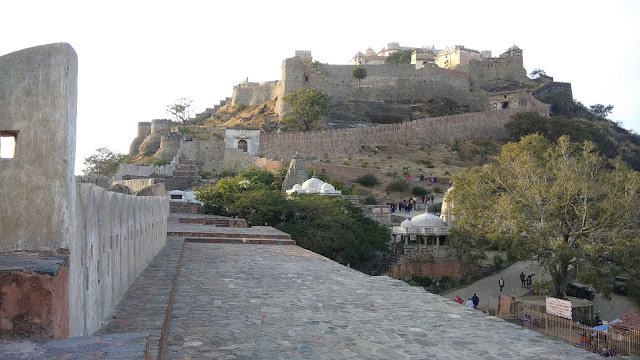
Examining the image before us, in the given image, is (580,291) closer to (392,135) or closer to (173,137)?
(392,135)

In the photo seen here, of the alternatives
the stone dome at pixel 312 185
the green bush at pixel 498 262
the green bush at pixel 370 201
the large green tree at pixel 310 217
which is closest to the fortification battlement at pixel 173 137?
the green bush at pixel 370 201

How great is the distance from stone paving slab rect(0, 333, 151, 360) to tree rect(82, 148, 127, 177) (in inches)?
1670

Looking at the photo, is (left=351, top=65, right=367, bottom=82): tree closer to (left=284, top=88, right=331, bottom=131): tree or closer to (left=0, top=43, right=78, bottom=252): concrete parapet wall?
(left=284, top=88, right=331, bottom=131): tree

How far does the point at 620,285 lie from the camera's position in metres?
19.9

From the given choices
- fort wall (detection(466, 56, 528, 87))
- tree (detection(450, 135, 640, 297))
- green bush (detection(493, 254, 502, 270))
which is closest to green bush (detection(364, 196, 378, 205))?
green bush (detection(493, 254, 502, 270))

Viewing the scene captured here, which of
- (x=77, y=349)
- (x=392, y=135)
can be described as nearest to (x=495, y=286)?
(x=77, y=349)

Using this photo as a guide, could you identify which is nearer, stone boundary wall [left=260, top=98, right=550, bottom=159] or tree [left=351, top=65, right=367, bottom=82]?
stone boundary wall [left=260, top=98, right=550, bottom=159]

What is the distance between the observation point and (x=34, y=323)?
8.27 ft

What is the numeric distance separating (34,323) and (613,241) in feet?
55.3

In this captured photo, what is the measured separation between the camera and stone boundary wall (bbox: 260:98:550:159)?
4216 cm

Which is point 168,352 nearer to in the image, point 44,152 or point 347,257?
point 44,152

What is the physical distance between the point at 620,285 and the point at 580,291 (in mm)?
1854

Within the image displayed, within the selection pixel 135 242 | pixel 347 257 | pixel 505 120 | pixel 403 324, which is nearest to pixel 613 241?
pixel 347 257

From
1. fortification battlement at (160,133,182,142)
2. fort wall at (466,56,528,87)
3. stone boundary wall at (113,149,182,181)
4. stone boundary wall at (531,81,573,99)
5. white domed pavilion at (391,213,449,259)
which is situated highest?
fort wall at (466,56,528,87)
